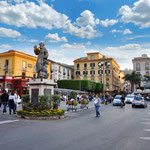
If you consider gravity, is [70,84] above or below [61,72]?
below

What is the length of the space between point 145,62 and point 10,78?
2383 inches

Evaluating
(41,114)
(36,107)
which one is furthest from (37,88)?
(41,114)

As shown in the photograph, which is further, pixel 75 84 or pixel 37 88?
pixel 75 84

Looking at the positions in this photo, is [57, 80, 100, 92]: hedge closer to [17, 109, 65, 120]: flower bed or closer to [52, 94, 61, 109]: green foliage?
[52, 94, 61, 109]: green foliage

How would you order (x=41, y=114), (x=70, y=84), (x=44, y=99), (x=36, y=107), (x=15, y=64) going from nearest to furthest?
(x=41, y=114) < (x=44, y=99) < (x=36, y=107) < (x=15, y=64) < (x=70, y=84)

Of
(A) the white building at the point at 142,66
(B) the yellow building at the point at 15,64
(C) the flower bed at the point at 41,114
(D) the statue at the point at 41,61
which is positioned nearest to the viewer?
(C) the flower bed at the point at 41,114

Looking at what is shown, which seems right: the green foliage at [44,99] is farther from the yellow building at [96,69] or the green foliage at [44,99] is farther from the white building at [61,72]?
the yellow building at [96,69]

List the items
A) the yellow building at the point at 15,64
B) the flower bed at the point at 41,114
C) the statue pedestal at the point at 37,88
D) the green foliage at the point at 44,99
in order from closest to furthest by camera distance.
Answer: the flower bed at the point at 41,114, the green foliage at the point at 44,99, the statue pedestal at the point at 37,88, the yellow building at the point at 15,64

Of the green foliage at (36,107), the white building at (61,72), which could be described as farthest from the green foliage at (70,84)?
the green foliage at (36,107)

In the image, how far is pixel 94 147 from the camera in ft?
18.0

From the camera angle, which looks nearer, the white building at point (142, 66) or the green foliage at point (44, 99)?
the green foliage at point (44, 99)

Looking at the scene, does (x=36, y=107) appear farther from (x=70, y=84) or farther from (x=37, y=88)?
(x=70, y=84)

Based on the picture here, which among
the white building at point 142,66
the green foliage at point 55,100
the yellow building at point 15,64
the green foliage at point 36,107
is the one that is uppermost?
the white building at point 142,66

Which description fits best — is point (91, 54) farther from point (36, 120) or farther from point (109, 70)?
point (36, 120)
